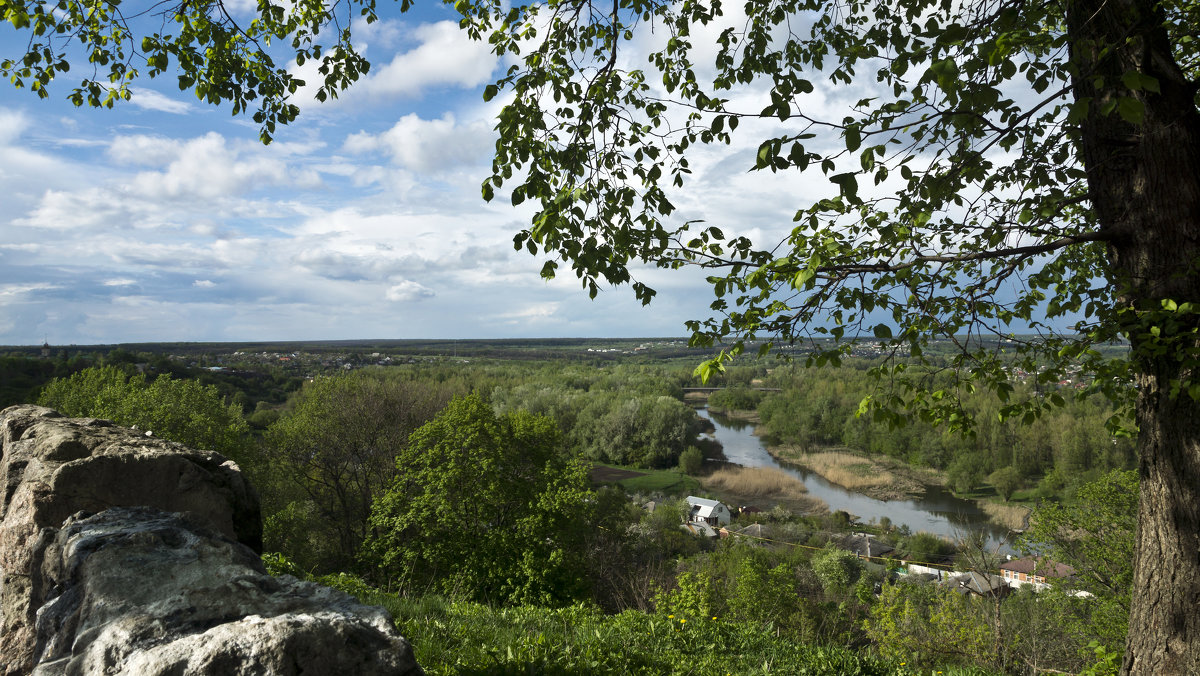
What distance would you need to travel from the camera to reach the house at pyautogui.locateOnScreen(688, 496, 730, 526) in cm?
4309

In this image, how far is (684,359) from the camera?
6831 inches

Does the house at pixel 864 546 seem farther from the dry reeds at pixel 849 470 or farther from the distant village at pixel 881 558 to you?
the dry reeds at pixel 849 470

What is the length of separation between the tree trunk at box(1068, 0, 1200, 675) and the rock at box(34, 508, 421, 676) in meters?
4.22

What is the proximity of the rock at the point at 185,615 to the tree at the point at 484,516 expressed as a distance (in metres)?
14.4

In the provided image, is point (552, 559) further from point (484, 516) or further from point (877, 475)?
point (877, 475)

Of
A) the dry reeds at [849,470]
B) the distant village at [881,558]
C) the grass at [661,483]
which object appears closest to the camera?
the distant village at [881,558]

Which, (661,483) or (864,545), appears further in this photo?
(661,483)

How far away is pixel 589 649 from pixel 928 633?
1690 cm

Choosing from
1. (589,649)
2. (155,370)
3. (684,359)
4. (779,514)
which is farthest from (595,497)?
(684,359)

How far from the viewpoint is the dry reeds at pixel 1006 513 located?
4531cm

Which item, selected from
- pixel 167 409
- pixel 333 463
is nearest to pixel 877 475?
pixel 333 463

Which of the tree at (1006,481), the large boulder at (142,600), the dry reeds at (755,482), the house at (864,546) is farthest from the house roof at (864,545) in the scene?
the large boulder at (142,600)

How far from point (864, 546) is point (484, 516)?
2745 cm

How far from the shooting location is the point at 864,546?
36.9m
